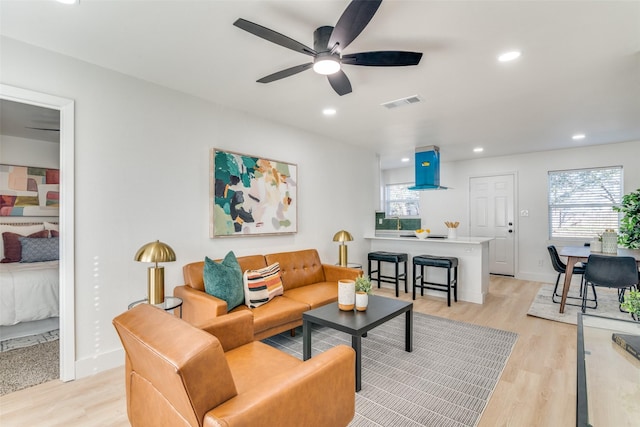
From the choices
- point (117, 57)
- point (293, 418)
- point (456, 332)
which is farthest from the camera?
point (456, 332)

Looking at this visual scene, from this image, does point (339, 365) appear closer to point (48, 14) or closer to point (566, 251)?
point (48, 14)

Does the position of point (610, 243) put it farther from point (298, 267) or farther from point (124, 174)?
point (124, 174)

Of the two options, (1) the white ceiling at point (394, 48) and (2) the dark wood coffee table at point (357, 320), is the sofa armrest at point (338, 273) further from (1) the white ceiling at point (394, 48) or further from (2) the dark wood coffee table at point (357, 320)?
(1) the white ceiling at point (394, 48)

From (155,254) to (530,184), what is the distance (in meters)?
6.46

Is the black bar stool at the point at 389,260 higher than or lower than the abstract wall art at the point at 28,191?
lower

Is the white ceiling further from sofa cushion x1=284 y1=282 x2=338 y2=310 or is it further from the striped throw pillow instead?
sofa cushion x1=284 y1=282 x2=338 y2=310

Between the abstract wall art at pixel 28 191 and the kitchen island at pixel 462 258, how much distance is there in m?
5.16

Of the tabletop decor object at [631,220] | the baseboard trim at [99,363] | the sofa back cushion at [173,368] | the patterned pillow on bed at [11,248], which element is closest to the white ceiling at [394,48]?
the tabletop decor object at [631,220]

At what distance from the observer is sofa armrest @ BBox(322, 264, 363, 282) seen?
12.0 feet

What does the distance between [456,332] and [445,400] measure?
1.34m

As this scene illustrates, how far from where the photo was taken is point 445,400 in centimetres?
206

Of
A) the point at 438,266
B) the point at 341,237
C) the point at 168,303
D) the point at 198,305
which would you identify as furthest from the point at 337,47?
the point at 438,266

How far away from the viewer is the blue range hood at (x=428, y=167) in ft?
17.2

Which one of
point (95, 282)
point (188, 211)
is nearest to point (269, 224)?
point (188, 211)
